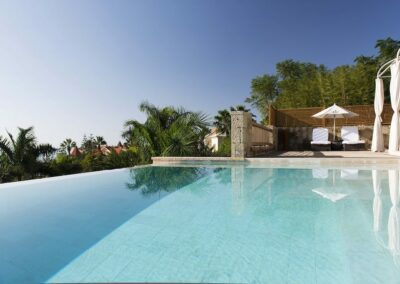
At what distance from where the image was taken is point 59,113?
17797 millimetres

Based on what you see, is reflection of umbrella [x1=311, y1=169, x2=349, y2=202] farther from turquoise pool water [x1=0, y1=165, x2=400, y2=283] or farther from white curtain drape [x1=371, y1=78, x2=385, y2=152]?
white curtain drape [x1=371, y1=78, x2=385, y2=152]

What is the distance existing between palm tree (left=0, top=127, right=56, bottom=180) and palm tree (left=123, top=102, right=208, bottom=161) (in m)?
5.92

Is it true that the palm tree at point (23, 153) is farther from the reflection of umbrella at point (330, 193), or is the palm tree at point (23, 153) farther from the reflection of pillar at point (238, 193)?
the reflection of umbrella at point (330, 193)

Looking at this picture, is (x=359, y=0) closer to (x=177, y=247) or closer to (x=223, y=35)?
(x=223, y=35)

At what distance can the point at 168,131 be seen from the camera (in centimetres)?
1037

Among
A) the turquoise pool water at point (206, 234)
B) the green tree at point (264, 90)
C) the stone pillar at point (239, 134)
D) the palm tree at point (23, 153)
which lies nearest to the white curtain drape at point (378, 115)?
the stone pillar at point (239, 134)

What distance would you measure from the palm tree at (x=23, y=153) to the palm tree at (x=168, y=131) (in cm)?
592

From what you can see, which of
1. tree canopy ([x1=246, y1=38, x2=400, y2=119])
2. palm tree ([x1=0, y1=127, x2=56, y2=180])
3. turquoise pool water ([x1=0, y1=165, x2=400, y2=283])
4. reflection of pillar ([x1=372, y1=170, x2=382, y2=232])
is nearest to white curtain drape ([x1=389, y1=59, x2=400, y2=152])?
reflection of pillar ([x1=372, y1=170, x2=382, y2=232])

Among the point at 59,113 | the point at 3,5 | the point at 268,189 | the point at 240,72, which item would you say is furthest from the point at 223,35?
the point at 268,189

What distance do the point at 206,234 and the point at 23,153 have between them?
14194mm

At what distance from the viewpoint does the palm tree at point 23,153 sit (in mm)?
13078

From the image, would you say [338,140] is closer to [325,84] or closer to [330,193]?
[325,84]

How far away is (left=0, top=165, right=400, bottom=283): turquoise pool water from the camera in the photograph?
185cm

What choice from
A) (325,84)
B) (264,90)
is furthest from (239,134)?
(264,90)
